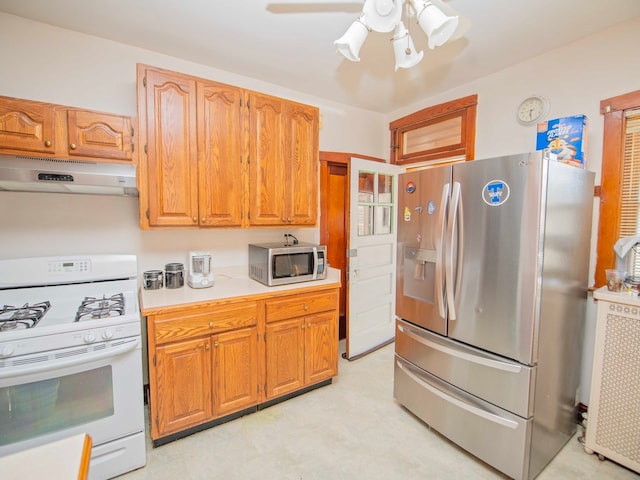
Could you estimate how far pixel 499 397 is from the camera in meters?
1.62

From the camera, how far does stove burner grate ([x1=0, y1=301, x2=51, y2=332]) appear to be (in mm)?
1421

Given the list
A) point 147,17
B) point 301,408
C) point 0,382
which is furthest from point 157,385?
point 147,17

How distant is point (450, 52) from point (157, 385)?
9.76ft

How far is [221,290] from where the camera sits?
2072 mm

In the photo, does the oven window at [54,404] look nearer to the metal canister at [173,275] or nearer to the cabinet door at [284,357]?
the metal canister at [173,275]

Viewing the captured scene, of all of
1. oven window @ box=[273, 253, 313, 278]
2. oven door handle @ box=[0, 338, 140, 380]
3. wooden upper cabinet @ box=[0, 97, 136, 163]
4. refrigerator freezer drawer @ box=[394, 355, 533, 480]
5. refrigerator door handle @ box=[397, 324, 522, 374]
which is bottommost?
Result: refrigerator freezer drawer @ box=[394, 355, 533, 480]

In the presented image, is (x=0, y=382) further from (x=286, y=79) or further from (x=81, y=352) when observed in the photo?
(x=286, y=79)

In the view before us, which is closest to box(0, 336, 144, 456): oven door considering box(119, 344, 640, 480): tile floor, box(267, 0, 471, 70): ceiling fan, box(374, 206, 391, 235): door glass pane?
box(119, 344, 640, 480): tile floor

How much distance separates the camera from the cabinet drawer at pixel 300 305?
83.8 inches

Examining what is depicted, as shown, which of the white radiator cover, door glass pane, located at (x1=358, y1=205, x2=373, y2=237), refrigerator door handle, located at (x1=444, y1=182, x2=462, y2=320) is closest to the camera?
the white radiator cover

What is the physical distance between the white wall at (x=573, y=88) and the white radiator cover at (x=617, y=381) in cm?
38

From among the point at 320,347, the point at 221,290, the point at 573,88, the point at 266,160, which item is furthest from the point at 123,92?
the point at 573,88

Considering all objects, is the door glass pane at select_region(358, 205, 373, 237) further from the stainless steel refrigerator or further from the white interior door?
the stainless steel refrigerator

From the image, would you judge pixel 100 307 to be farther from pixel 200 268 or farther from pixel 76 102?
pixel 76 102
